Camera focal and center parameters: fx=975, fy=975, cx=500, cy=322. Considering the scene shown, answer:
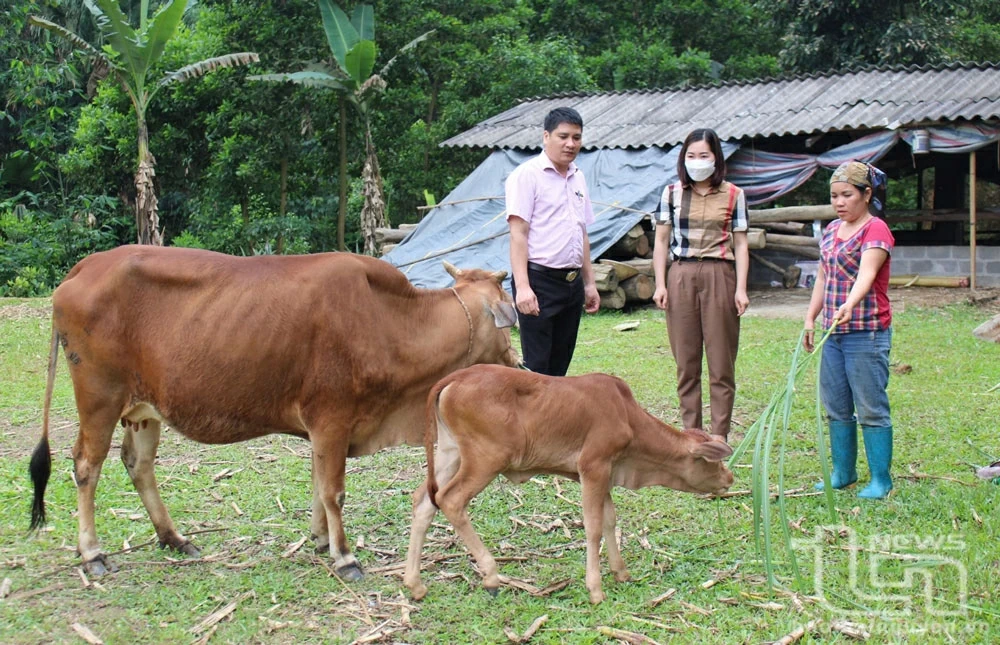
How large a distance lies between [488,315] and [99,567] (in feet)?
7.31

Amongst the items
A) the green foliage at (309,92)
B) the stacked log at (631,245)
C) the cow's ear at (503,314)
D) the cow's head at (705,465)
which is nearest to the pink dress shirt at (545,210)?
the cow's ear at (503,314)

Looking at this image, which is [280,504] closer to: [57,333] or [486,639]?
[57,333]

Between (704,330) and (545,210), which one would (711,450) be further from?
(545,210)

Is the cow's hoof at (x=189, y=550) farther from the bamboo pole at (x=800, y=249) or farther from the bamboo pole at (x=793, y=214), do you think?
the bamboo pole at (x=800, y=249)

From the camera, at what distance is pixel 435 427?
171 inches

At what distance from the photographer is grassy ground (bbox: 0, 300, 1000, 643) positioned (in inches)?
155

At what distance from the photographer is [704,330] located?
5.91 m

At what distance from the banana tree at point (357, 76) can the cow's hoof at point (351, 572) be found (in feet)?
40.8

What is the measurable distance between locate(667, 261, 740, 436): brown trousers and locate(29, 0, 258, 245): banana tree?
1090 cm

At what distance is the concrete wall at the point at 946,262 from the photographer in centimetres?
1509

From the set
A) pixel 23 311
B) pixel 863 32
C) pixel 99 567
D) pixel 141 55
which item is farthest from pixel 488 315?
pixel 863 32

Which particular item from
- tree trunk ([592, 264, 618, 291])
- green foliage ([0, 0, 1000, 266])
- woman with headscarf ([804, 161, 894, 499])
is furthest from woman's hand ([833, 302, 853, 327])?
green foliage ([0, 0, 1000, 266])

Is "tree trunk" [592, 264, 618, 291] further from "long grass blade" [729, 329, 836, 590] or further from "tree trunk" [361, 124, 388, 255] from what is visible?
"long grass blade" [729, 329, 836, 590]

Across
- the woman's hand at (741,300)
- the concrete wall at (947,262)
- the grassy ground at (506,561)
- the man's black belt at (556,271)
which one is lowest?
the concrete wall at (947,262)
